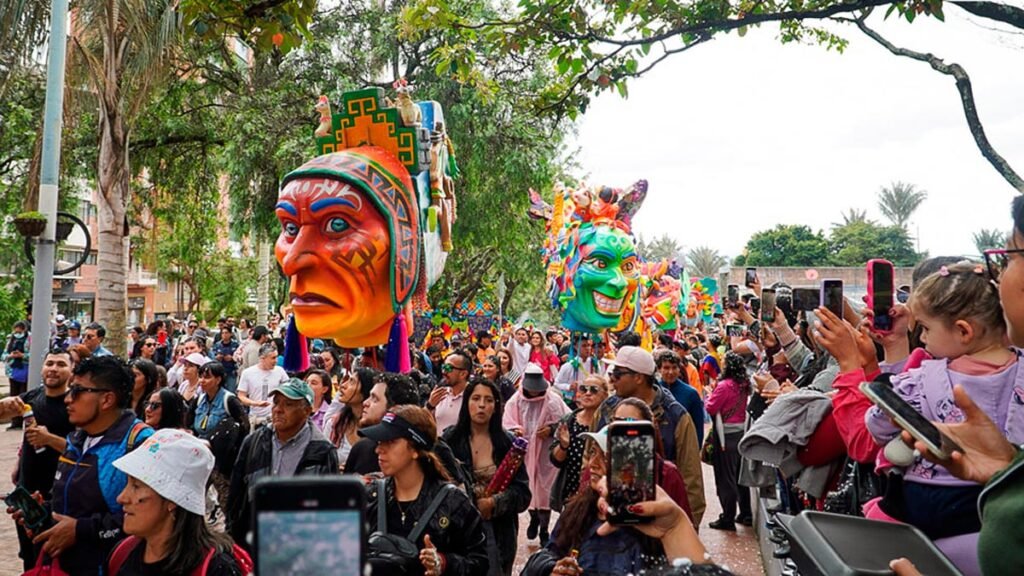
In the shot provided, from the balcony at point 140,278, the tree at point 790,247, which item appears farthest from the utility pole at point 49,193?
the tree at point 790,247

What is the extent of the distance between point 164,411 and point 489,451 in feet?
6.80

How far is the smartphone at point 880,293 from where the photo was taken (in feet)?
10.0

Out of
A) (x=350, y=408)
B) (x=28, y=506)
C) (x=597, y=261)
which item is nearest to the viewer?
(x=28, y=506)

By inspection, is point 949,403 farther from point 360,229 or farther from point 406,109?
point 406,109

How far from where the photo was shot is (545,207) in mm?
13867

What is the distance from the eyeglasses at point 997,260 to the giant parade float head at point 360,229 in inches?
195

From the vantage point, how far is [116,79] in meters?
11.6

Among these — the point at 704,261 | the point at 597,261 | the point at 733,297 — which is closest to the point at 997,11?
the point at 733,297

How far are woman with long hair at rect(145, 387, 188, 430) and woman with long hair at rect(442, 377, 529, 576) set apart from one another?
174cm

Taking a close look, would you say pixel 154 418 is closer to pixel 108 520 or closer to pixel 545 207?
pixel 108 520

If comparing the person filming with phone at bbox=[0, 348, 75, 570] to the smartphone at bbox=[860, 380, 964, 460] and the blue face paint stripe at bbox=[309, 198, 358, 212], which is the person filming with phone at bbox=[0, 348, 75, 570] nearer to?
the blue face paint stripe at bbox=[309, 198, 358, 212]

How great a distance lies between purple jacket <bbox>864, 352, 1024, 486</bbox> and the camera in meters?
2.38

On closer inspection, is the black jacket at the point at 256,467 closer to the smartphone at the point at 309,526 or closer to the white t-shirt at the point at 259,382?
the smartphone at the point at 309,526

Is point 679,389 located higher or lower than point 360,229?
lower
